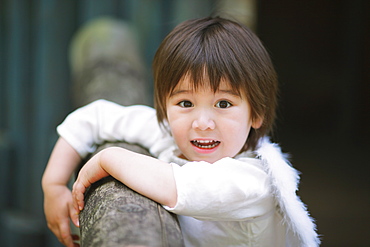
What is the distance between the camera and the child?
3.47 ft

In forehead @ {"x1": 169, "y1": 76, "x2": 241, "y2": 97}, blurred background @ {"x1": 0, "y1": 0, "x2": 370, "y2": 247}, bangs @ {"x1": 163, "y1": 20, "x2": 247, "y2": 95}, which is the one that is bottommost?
blurred background @ {"x1": 0, "y1": 0, "x2": 370, "y2": 247}

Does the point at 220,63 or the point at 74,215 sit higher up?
the point at 220,63

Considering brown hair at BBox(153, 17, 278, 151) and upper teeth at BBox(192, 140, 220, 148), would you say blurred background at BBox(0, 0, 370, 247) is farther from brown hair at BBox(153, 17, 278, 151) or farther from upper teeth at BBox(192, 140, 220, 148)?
upper teeth at BBox(192, 140, 220, 148)

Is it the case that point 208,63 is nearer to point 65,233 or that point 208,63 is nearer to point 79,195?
point 79,195

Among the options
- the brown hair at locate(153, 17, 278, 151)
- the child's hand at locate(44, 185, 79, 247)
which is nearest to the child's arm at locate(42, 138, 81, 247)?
the child's hand at locate(44, 185, 79, 247)

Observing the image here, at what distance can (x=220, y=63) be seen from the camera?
1.21 m

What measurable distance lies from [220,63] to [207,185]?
33 cm

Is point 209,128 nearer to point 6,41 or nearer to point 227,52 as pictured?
point 227,52

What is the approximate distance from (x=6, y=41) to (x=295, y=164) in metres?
2.54

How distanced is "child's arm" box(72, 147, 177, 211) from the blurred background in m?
1.78

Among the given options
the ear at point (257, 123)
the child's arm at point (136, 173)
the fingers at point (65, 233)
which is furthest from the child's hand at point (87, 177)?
the ear at point (257, 123)

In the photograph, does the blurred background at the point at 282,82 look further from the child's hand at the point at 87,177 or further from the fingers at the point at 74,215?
the child's hand at the point at 87,177

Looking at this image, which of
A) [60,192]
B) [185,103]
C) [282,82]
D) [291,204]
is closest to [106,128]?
[60,192]

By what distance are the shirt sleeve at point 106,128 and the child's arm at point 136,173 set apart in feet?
1.13
